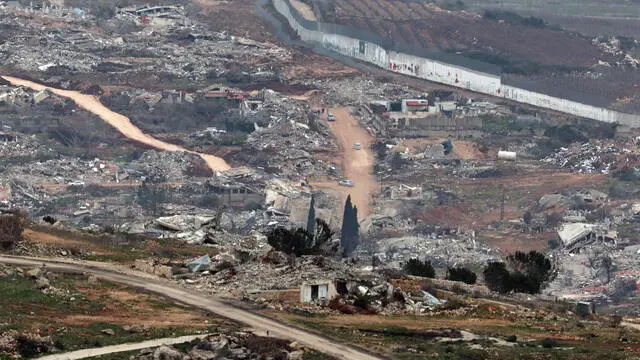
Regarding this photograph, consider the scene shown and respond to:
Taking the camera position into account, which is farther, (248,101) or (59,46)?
(59,46)

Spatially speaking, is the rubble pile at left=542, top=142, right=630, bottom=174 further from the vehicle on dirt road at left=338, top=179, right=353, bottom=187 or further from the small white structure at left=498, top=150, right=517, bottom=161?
Answer: the vehicle on dirt road at left=338, top=179, right=353, bottom=187

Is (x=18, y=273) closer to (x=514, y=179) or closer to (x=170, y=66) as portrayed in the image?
(x=514, y=179)

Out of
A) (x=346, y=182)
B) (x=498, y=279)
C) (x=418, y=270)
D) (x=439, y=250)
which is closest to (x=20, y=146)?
(x=346, y=182)

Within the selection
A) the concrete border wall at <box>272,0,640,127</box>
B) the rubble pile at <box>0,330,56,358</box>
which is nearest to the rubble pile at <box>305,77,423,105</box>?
the concrete border wall at <box>272,0,640,127</box>

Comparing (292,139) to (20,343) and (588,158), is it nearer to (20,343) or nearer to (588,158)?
(588,158)

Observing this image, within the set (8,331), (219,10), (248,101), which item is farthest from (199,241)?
(219,10)

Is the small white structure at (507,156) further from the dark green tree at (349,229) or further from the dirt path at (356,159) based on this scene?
the dark green tree at (349,229)
